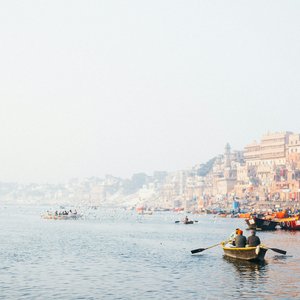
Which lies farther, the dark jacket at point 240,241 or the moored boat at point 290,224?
the moored boat at point 290,224

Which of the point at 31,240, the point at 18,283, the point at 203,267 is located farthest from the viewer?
the point at 31,240

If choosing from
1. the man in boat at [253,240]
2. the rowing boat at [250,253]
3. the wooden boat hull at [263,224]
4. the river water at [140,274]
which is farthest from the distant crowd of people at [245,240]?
the wooden boat hull at [263,224]

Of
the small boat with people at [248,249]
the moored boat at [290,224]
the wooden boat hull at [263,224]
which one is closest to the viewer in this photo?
the small boat with people at [248,249]

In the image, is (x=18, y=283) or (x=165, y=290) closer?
(x=165, y=290)

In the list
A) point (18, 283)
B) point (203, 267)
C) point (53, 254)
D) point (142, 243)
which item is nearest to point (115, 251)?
point (53, 254)

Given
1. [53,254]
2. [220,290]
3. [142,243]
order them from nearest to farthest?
[220,290] < [53,254] < [142,243]

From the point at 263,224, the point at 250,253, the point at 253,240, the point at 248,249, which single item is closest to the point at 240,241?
the point at 248,249

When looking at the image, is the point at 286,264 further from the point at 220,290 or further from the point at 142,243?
the point at 142,243

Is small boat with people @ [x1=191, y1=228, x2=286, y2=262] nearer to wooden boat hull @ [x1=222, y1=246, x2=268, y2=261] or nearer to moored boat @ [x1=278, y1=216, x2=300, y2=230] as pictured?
wooden boat hull @ [x1=222, y1=246, x2=268, y2=261]

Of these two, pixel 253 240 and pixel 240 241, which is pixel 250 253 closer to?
pixel 253 240

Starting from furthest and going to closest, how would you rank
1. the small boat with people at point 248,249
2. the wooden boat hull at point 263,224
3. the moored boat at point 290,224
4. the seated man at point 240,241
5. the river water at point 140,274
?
1. the moored boat at point 290,224
2. the wooden boat hull at point 263,224
3. the seated man at point 240,241
4. the small boat with people at point 248,249
5. the river water at point 140,274

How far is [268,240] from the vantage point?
7362 cm

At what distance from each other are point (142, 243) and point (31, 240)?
13941mm

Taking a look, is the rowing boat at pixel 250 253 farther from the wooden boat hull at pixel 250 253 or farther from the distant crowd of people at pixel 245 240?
the distant crowd of people at pixel 245 240
